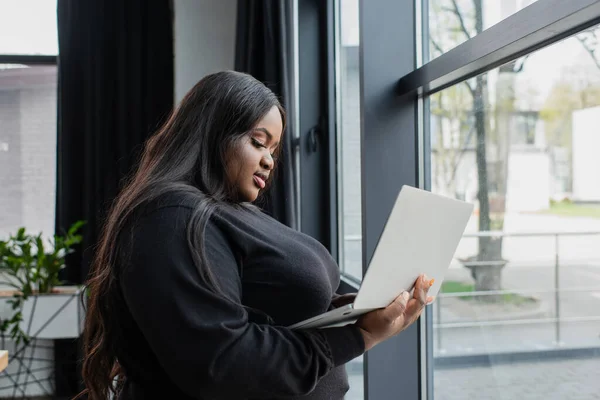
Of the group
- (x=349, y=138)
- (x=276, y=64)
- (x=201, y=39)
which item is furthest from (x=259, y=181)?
(x=201, y=39)

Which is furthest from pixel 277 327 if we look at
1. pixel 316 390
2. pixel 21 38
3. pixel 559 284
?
pixel 21 38

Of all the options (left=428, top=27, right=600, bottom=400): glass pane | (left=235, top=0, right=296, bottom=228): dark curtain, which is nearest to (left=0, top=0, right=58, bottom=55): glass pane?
(left=235, top=0, right=296, bottom=228): dark curtain

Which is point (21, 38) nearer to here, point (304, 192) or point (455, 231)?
point (304, 192)

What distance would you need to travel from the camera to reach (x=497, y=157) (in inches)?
47.0

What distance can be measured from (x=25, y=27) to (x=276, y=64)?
88.3 inches

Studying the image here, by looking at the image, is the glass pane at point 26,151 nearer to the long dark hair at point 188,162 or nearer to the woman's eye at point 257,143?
the long dark hair at point 188,162

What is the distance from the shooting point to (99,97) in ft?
12.2

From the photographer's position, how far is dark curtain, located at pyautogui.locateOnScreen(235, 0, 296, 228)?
2.32 m

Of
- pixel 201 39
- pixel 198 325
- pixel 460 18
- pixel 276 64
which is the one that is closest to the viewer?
pixel 198 325

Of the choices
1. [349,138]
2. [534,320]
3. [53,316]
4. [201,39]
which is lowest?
[53,316]

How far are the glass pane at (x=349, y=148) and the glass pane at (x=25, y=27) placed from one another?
2237 millimetres

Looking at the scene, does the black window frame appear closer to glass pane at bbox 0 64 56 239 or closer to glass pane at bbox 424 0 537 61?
glass pane at bbox 424 0 537 61

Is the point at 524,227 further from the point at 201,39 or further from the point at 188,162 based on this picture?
the point at 201,39

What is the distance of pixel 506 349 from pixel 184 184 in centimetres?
67
